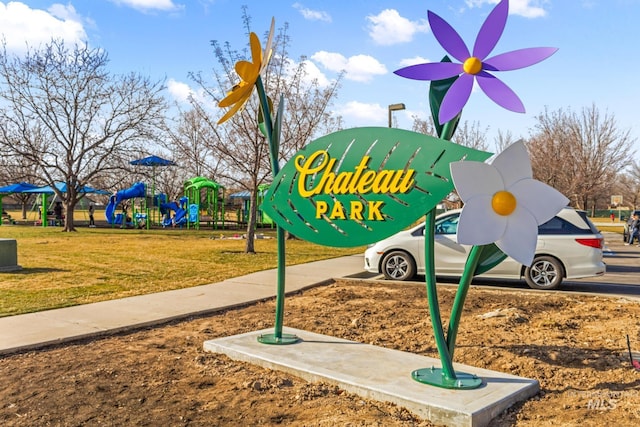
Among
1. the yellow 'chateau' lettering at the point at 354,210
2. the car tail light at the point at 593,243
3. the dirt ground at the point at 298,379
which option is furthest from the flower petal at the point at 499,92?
the car tail light at the point at 593,243

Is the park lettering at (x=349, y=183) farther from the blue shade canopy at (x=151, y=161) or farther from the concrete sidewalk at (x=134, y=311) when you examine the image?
the blue shade canopy at (x=151, y=161)

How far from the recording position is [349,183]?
4637 millimetres

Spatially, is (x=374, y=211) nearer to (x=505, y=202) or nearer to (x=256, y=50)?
(x=505, y=202)

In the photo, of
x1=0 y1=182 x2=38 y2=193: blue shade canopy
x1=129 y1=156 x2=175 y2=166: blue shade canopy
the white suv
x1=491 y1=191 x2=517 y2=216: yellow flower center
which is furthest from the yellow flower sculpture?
x1=0 y1=182 x2=38 y2=193: blue shade canopy

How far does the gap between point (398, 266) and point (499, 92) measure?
286 inches

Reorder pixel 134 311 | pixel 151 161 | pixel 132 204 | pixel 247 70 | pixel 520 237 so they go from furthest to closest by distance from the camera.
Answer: pixel 132 204
pixel 151 161
pixel 134 311
pixel 247 70
pixel 520 237

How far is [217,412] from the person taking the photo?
13.1 feet

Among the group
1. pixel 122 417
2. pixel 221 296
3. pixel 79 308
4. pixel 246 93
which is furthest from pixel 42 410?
pixel 221 296

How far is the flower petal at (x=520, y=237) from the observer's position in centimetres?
378

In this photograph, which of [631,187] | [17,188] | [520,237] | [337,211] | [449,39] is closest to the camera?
[520,237]

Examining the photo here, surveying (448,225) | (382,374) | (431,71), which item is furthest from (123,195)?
(431,71)

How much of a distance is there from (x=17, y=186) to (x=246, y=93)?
134ft

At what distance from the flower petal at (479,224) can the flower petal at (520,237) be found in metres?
0.05

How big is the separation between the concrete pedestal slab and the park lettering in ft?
4.32
